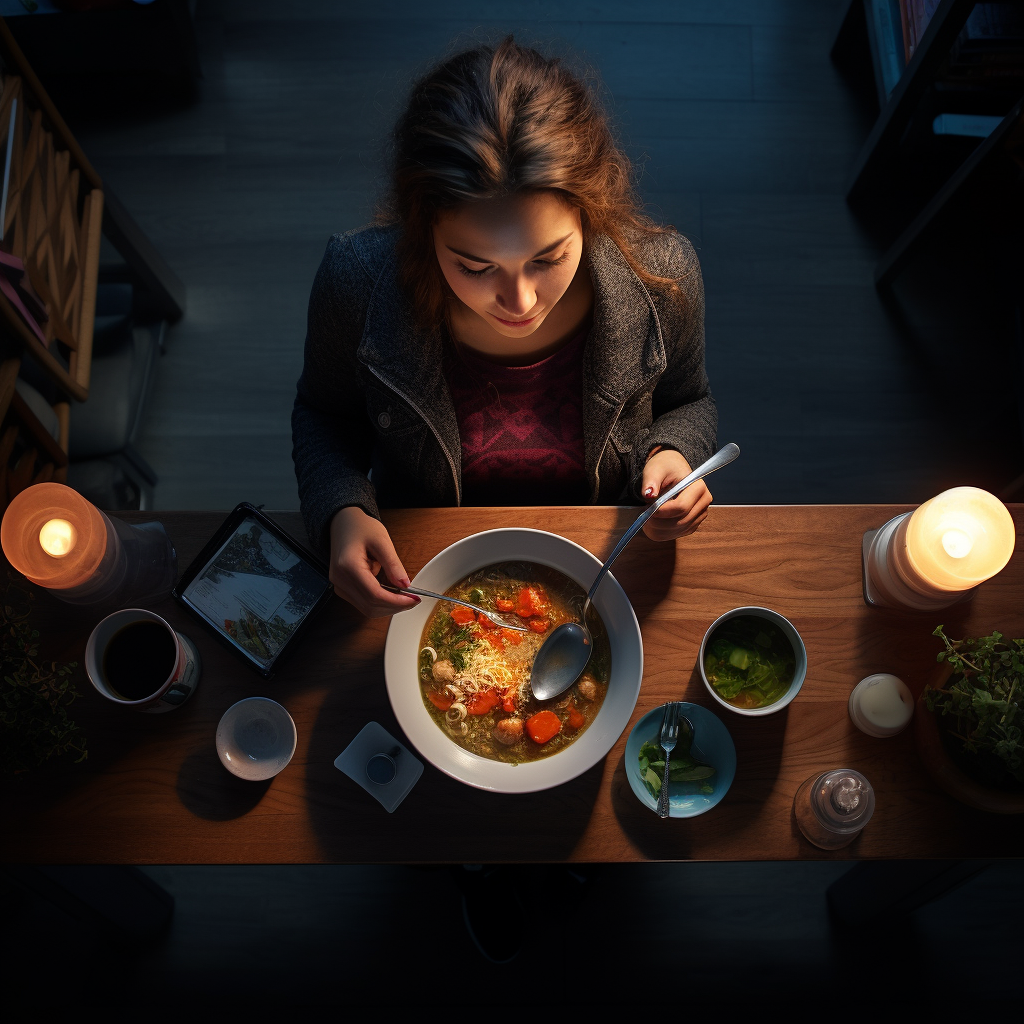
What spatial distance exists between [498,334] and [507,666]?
0.54 meters

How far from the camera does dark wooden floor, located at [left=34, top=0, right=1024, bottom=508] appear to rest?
90.5 inches

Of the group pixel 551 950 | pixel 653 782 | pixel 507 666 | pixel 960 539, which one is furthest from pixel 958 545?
pixel 551 950

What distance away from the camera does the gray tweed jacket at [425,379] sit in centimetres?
120

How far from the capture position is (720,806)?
109 cm

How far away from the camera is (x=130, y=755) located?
111 cm

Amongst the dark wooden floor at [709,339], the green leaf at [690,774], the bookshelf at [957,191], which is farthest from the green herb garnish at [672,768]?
the bookshelf at [957,191]

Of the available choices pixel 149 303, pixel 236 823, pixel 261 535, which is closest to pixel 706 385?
pixel 261 535

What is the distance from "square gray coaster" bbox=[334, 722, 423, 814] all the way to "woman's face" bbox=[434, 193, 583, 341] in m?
0.64

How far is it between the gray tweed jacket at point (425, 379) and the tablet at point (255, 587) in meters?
0.06

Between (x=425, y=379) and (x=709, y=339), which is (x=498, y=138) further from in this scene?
(x=709, y=339)

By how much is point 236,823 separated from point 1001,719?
105 centimetres

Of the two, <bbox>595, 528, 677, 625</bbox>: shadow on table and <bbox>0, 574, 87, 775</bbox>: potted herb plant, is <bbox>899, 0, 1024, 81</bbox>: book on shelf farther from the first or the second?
<bbox>0, 574, 87, 775</bbox>: potted herb plant

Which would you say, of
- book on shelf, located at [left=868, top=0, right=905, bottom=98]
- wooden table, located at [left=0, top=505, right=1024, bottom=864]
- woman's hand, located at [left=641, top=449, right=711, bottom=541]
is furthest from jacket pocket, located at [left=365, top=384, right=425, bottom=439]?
book on shelf, located at [left=868, top=0, right=905, bottom=98]

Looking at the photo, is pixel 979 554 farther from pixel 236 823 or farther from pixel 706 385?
pixel 236 823
